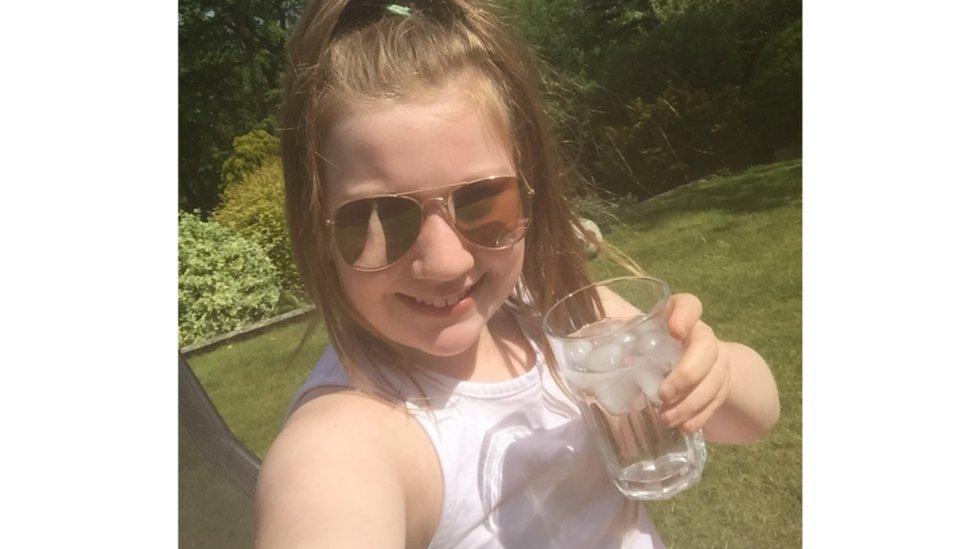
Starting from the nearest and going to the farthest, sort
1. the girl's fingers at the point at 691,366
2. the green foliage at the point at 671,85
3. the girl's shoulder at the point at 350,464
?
the girl's shoulder at the point at 350,464
the girl's fingers at the point at 691,366
the green foliage at the point at 671,85

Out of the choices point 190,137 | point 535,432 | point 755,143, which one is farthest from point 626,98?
point 190,137

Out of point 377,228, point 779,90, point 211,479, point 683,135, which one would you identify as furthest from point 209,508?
point 779,90

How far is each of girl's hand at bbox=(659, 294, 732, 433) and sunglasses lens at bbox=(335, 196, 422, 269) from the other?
1.08 feet

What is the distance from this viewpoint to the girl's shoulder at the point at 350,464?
0.96 meters

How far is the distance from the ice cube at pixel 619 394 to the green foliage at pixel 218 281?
0.47 metres

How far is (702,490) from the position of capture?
4.51 feet

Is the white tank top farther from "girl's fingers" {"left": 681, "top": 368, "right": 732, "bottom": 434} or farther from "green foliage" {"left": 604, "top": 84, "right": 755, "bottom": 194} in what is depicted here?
"green foliage" {"left": 604, "top": 84, "right": 755, "bottom": 194}

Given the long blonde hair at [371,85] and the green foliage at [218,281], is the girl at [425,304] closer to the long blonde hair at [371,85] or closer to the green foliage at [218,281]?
the long blonde hair at [371,85]

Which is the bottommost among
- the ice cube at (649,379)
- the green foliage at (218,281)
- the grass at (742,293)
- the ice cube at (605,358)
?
the grass at (742,293)

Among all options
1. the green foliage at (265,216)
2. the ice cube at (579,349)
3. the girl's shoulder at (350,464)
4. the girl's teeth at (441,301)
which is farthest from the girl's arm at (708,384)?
the green foliage at (265,216)

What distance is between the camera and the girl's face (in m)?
1.01
